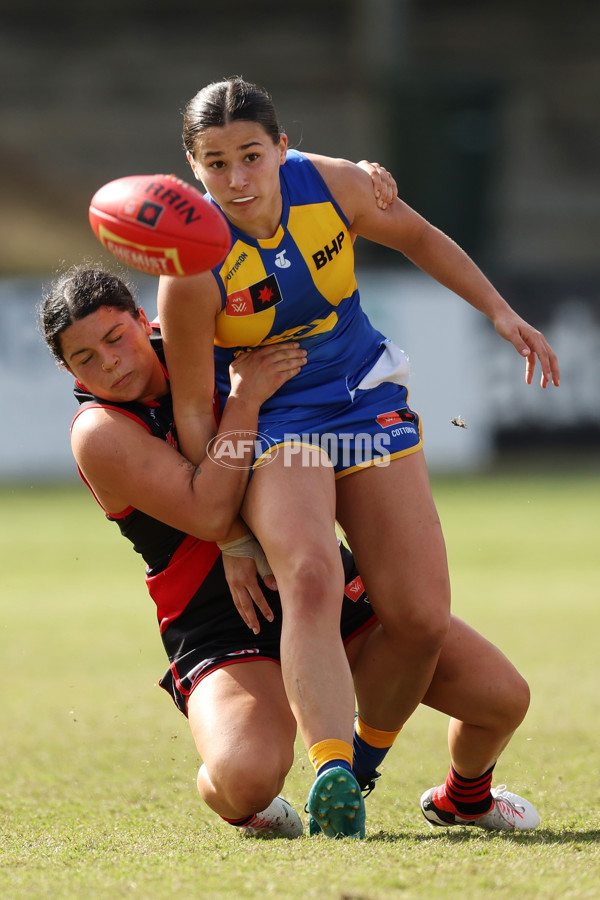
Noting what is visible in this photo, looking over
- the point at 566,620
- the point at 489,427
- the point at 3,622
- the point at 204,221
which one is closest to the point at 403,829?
the point at 204,221

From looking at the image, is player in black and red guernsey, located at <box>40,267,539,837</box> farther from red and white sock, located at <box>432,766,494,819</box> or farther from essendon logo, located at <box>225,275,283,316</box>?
essendon logo, located at <box>225,275,283,316</box>

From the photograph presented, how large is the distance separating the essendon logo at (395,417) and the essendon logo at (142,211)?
0.93m

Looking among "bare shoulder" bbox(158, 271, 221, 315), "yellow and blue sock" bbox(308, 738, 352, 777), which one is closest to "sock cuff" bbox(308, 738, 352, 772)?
"yellow and blue sock" bbox(308, 738, 352, 777)

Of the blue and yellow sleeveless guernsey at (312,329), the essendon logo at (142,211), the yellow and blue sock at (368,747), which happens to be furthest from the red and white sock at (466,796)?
the essendon logo at (142,211)

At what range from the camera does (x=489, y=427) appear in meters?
13.0

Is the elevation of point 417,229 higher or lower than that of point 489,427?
higher

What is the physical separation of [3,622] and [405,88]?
10418 millimetres

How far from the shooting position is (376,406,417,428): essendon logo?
140 inches

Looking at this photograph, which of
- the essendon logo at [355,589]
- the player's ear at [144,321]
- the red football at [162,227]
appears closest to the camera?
the red football at [162,227]

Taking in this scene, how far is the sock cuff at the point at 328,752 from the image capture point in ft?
9.50

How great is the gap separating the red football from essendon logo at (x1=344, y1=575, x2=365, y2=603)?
3.82 feet

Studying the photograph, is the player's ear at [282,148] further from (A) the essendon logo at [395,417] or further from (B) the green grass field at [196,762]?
(B) the green grass field at [196,762]

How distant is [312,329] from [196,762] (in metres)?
1.77

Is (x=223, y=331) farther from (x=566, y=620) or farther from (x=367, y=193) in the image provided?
(x=566, y=620)
